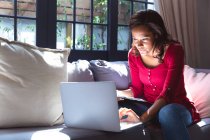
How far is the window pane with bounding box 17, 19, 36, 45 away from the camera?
Result: 2.55 m

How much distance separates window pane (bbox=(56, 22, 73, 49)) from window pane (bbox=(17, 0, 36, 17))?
0.24m

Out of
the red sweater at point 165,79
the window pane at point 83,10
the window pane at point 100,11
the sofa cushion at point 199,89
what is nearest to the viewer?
the red sweater at point 165,79

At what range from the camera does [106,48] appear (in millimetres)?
3014

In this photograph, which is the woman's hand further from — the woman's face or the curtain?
the curtain

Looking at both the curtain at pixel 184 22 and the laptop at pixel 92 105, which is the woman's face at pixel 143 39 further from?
the curtain at pixel 184 22

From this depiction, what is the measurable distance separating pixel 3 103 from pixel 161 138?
0.79 meters

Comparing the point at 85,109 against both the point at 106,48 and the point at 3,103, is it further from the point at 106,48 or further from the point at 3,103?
the point at 106,48

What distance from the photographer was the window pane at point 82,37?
2.86 m

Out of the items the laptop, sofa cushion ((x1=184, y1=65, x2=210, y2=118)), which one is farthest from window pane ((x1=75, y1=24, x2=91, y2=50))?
the laptop

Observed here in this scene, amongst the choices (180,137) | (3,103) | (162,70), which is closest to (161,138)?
(180,137)

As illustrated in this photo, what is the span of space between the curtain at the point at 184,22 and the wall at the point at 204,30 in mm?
198

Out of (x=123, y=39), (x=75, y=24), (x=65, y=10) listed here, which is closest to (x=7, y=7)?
(x=65, y=10)

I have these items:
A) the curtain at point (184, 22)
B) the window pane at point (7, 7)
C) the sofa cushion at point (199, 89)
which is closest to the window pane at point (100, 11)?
the curtain at point (184, 22)

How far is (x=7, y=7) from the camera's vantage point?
8.11 ft
